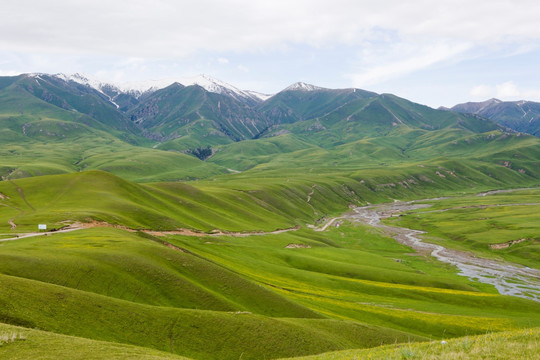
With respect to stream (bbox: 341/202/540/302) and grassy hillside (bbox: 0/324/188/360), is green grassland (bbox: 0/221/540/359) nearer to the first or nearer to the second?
grassy hillside (bbox: 0/324/188/360)

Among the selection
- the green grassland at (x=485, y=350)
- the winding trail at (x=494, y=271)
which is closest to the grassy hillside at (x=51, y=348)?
the green grassland at (x=485, y=350)

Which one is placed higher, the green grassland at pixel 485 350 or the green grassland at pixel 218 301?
the green grassland at pixel 485 350

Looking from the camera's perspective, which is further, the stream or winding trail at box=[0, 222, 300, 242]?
the stream

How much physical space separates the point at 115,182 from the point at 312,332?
439ft

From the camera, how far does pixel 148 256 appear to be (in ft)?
220

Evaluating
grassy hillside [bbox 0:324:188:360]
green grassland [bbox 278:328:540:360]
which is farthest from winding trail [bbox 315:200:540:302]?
grassy hillside [bbox 0:324:188:360]

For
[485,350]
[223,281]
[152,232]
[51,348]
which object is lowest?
[223,281]

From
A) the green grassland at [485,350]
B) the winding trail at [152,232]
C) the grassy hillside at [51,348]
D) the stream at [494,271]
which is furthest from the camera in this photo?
the stream at [494,271]

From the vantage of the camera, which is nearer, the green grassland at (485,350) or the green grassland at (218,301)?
the green grassland at (485,350)

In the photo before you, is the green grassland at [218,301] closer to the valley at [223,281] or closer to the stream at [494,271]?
the valley at [223,281]

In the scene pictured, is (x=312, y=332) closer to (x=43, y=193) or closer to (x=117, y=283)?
(x=117, y=283)

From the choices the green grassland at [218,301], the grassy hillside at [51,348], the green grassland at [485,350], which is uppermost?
the green grassland at [485,350]

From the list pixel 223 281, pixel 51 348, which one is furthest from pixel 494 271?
pixel 51 348

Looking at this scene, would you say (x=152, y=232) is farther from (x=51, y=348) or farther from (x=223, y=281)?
(x=51, y=348)
